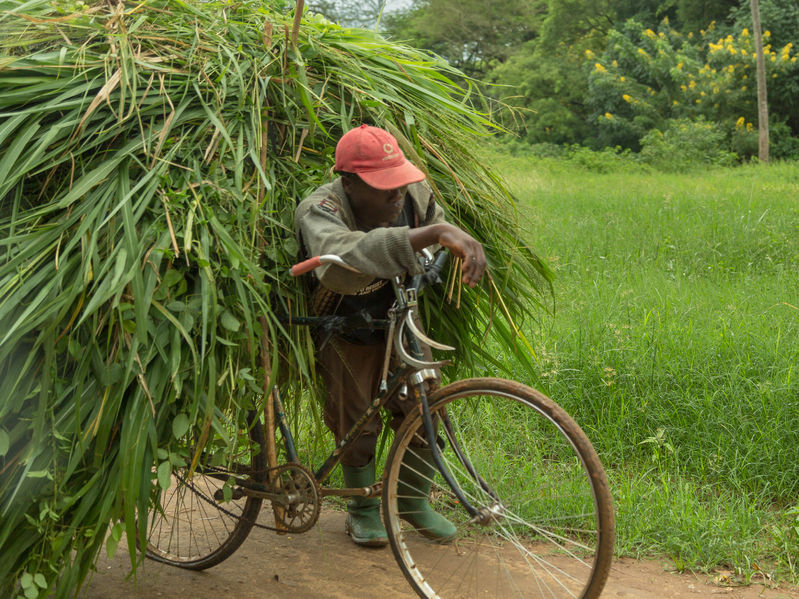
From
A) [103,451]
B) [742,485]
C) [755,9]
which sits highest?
[755,9]

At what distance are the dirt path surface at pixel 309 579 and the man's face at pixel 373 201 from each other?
1119 mm

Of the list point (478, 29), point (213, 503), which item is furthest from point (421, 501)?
point (478, 29)

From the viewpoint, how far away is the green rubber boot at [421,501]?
2.92 meters

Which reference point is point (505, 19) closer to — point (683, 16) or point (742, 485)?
point (683, 16)

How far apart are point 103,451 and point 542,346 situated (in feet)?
8.89

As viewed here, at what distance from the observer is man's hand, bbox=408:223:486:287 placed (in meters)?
2.33

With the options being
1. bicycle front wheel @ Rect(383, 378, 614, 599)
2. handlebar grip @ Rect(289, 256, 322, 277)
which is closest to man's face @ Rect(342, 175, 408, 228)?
handlebar grip @ Rect(289, 256, 322, 277)

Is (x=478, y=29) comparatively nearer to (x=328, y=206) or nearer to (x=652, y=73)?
(x=652, y=73)

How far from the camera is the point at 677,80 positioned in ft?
62.2

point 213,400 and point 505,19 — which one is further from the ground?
point 505,19

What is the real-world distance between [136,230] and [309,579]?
1446mm

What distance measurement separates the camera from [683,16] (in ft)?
71.8

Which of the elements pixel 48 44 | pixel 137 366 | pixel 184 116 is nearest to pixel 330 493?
pixel 137 366

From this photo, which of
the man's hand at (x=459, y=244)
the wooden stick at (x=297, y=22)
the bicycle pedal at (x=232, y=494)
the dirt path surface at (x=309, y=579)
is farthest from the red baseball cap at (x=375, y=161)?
the dirt path surface at (x=309, y=579)
